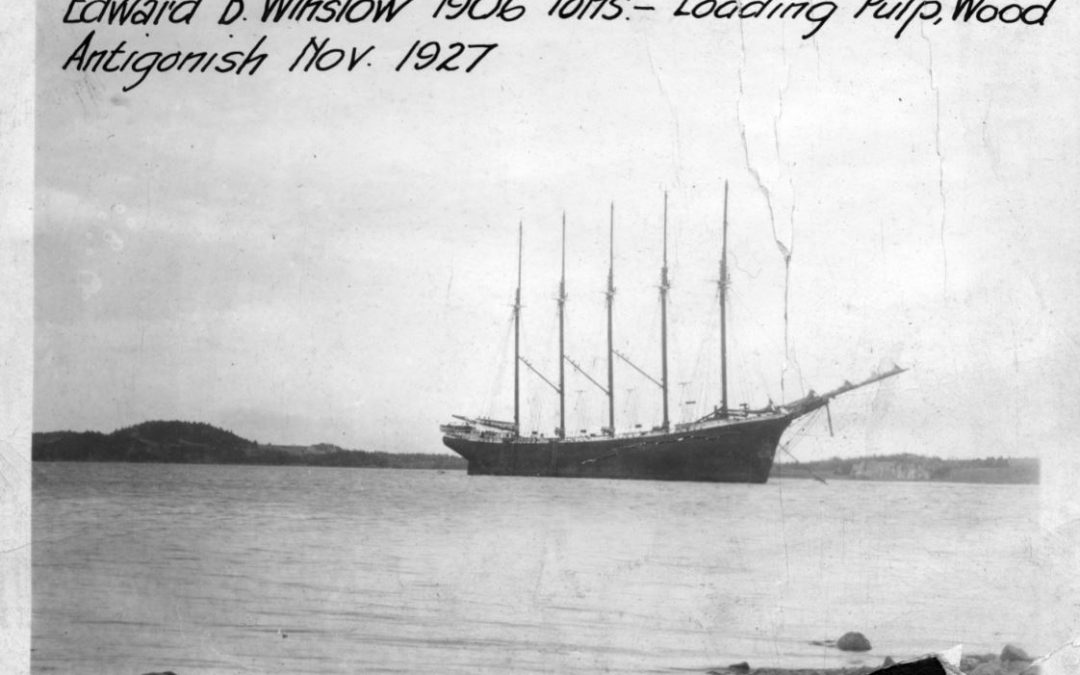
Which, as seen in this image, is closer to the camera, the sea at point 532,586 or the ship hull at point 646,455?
the sea at point 532,586

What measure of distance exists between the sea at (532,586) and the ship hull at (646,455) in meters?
0.27

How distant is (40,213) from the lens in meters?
6.15

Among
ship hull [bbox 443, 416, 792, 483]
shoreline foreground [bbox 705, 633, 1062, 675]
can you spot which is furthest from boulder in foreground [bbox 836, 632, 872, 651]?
ship hull [bbox 443, 416, 792, 483]

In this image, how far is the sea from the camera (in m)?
5.89

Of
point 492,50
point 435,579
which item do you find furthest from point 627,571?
point 492,50

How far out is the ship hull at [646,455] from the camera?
6.72 meters

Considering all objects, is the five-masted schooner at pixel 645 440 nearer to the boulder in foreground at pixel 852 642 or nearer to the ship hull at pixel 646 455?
the ship hull at pixel 646 455

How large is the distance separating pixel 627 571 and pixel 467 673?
3.32 ft

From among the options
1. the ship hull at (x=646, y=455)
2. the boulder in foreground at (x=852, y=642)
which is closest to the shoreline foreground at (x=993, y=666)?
the boulder in foreground at (x=852, y=642)

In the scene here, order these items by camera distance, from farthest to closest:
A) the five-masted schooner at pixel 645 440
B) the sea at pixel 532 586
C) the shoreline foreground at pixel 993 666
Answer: the five-masted schooner at pixel 645 440 < the sea at pixel 532 586 < the shoreline foreground at pixel 993 666

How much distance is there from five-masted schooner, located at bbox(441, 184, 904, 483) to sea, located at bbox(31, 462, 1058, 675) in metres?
0.31

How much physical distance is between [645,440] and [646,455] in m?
0.26

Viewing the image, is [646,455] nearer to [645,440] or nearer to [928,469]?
[645,440]

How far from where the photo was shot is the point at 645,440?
7.52 meters
